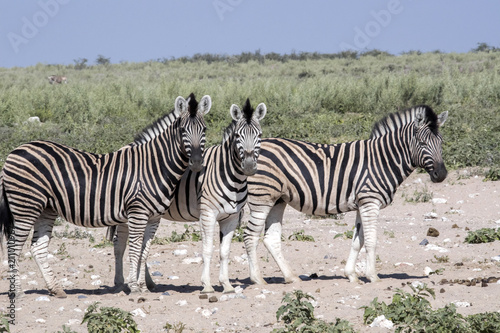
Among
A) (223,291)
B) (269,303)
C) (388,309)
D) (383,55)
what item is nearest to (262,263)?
(223,291)

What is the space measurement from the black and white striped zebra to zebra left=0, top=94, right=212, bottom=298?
1.13 metres

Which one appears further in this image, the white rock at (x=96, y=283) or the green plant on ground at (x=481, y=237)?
the green plant on ground at (x=481, y=237)

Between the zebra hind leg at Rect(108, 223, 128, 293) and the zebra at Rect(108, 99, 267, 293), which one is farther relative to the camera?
the zebra hind leg at Rect(108, 223, 128, 293)

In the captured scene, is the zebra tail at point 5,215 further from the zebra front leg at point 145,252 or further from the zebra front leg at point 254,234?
the zebra front leg at point 254,234

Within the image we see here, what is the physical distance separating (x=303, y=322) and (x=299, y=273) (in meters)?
3.24

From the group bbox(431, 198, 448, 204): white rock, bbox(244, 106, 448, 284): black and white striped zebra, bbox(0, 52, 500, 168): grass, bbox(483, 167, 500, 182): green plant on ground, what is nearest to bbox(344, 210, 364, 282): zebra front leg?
bbox(244, 106, 448, 284): black and white striped zebra

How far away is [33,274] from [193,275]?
2135 mm

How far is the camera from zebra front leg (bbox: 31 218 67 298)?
24.6ft

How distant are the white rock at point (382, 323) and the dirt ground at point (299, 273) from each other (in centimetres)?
4

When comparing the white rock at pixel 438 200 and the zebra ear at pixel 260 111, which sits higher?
the zebra ear at pixel 260 111

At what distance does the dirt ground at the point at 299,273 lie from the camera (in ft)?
20.7

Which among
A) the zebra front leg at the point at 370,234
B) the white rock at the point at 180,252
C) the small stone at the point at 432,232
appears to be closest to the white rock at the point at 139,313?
the zebra front leg at the point at 370,234

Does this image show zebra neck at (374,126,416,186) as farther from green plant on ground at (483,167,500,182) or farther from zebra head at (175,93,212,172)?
green plant on ground at (483,167,500,182)

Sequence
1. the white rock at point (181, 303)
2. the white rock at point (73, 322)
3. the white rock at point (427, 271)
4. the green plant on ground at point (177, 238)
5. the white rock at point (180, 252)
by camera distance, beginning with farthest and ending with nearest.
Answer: the green plant on ground at point (177, 238)
the white rock at point (180, 252)
the white rock at point (427, 271)
the white rock at point (181, 303)
the white rock at point (73, 322)
